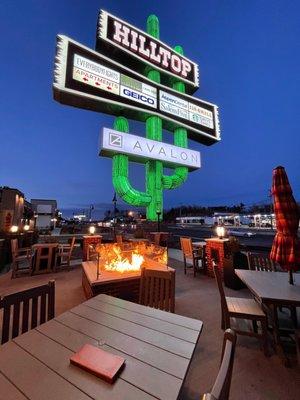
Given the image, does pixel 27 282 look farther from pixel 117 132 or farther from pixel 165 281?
pixel 117 132

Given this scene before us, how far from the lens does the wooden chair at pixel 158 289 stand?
2.74 metres

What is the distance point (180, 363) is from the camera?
4.33 ft

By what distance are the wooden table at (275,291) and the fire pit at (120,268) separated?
2.10m

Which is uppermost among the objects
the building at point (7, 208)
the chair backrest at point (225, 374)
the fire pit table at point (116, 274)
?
the building at point (7, 208)

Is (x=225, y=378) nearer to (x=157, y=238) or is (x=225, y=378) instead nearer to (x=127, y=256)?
(x=127, y=256)

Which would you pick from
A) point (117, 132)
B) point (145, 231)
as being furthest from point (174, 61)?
point (145, 231)

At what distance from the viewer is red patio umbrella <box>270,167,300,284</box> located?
3016 millimetres

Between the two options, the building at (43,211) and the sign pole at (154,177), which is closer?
the sign pole at (154,177)

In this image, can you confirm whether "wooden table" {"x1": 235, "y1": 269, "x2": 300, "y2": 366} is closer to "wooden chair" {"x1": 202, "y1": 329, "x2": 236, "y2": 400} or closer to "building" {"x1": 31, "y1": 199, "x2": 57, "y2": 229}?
"wooden chair" {"x1": 202, "y1": 329, "x2": 236, "y2": 400}

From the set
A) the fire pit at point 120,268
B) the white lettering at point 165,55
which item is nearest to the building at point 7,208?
the fire pit at point 120,268

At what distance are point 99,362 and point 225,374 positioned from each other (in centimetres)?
83

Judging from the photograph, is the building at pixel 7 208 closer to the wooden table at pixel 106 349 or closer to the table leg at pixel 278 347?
the wooden table at pixel 106 349

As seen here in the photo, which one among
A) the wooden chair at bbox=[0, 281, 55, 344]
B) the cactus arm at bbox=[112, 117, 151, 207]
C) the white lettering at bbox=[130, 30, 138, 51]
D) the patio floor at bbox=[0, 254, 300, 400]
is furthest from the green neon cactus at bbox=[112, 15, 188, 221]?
the wooden chair at bbox=[0, 281, 55, 344]

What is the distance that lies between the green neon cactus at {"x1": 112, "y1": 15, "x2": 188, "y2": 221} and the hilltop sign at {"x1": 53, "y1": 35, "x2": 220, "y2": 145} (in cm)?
69
